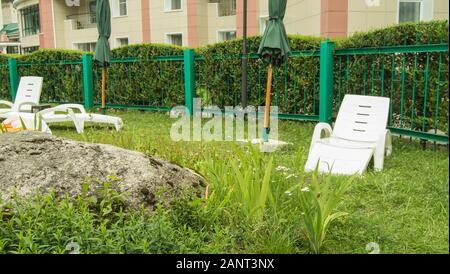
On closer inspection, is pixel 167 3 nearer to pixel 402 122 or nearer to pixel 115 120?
pixel 115 120

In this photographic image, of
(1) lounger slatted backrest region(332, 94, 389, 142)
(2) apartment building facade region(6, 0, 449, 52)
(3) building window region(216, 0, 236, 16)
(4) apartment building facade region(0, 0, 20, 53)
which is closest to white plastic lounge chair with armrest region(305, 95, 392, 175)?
(1) lounger slatted backrest region(332, 94, 389, 142)

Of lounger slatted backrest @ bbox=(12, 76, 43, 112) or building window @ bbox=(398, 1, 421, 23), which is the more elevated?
building window @ bbox=(398, 1, 421, 23)

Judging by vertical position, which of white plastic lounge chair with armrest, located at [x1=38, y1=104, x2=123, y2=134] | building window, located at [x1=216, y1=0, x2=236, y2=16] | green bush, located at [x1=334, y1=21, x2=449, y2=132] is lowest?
white plastic lounge chair with armrest, located at [x1=38, y1=104, x2=123, y2=134]

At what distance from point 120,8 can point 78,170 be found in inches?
819

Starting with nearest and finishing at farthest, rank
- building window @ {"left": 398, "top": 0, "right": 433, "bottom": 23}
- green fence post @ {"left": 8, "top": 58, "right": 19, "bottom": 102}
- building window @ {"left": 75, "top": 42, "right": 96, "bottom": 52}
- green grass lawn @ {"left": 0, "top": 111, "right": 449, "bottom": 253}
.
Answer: green grass lawn @ {"left": 0, "top": 111, "right": 449, "bottom": 253}
building window @ {"left": 398, "top": 0, "right": 433, "bottom": 23}
green fence post @ {"left": 8, "top": 58, "right": 19, "bottom": 102}
building window @ {"left": 75, "top": 42, "right": 96, "bottom": 52}

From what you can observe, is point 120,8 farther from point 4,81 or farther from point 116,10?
point 4,81

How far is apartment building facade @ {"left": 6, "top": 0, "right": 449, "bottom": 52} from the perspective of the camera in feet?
27.0

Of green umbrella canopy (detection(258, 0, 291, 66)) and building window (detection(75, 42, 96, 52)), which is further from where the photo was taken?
building window (detection(75, 42, 96, 52))

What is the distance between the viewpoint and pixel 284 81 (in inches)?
374

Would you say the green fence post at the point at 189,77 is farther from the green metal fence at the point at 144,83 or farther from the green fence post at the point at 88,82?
the green fence post at the point at 88,82

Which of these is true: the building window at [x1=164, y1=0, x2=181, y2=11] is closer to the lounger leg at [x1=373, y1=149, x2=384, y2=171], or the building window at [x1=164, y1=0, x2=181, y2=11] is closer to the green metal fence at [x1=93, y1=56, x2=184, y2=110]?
the green metal fence at [x1=93, y1=56, x2=184, y2=110]

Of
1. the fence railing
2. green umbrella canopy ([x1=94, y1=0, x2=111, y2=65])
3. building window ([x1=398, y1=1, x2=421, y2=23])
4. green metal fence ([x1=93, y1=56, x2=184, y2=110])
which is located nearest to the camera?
the fence railing

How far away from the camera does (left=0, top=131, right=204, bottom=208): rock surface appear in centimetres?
316

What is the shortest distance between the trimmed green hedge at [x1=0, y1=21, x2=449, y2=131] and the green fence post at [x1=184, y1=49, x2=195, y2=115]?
7.0 inches
